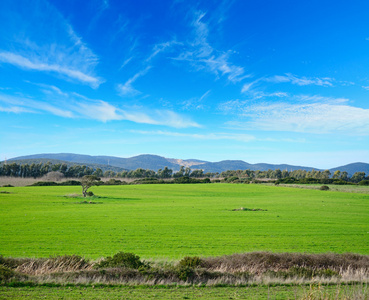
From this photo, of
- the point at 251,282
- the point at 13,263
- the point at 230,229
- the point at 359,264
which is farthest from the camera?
the point at 230,229

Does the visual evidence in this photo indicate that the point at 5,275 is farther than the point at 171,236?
No

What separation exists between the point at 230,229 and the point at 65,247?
14.9m

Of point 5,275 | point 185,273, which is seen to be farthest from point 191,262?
point 5,275

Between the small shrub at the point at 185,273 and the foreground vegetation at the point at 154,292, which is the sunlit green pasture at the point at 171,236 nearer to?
the small shrub at the point at 185,273

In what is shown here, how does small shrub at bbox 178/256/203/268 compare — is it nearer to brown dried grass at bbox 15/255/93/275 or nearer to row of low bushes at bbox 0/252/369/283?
row of low bushes at bbox 0/252/369/283

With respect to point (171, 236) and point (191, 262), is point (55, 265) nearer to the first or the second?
point (191, 262)

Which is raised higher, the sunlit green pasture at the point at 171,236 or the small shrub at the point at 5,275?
the small shrub at the point at 5,275

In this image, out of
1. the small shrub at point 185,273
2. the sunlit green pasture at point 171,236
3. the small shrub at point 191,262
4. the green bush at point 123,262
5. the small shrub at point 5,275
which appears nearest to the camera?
the small shrub at point 5,275

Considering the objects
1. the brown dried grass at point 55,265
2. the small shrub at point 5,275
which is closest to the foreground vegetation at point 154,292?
the small shrub at point 5,275

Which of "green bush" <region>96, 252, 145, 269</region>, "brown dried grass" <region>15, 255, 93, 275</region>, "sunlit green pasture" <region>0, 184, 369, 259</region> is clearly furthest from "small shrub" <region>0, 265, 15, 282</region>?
"sunlit green pasture" <region>0, 184, 369, 259</region>

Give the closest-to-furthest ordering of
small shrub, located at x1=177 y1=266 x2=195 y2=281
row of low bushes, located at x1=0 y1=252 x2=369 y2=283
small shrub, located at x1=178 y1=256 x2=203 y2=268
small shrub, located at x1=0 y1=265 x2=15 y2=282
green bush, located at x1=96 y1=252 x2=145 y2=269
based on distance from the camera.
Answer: small shrub, located at x1=0 y1=265 x2=15 y2=282, row of low bushes, located at x1=0 y1=252 x2=369 y2=283, small shrub, located at x1=177 y1=266 x2=195 y2=281, green bush, located at x1=96 y1=252 x2=145 y2=269, small shrub, located at x1=178 y1=256 x2=203 y2=268

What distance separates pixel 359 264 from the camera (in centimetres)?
1256

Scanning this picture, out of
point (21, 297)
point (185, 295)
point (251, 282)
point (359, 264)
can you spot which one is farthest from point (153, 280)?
point (359, 264)

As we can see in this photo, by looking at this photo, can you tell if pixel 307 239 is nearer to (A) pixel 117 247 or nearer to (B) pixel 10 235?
(A) pixel 117 247
